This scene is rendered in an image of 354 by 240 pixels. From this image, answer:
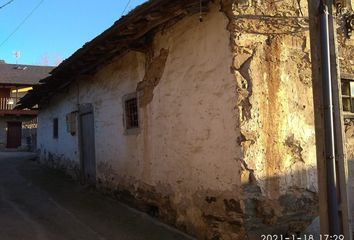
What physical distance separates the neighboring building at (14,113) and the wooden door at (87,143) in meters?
18.8

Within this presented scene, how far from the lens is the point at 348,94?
7.08 metres

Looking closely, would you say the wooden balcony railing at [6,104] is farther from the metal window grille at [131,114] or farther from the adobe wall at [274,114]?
the adobe wall at [274,114]

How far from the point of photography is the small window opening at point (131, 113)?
9016 millimetres

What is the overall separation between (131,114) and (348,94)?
14.1 ft

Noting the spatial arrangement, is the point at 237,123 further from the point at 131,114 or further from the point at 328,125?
the point at 131,114

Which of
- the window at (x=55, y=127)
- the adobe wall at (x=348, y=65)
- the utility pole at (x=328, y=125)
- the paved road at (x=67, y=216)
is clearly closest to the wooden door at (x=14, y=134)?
the window at (x=55, y=127)

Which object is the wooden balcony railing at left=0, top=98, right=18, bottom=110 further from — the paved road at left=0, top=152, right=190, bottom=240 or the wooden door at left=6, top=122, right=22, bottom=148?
the paved road at left=0, top=152, right=190, bottom=240

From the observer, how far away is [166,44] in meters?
7.61

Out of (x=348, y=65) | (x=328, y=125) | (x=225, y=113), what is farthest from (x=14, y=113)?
(x=328, y=125)

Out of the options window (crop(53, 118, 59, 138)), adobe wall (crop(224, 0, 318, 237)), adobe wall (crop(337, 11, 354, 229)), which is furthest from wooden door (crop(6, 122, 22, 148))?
adobe wall (crop(224, 0, 318, 237))

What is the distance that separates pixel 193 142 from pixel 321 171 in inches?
106

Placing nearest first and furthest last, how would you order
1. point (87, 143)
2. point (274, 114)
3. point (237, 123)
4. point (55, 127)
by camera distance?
point (237, 123) → point (274, 114) → point (87, 143) → point (55, 127)

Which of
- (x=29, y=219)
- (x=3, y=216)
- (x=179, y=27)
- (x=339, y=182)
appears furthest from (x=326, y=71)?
(x=3, y=216)

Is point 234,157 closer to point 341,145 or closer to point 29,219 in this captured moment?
point 341,145
